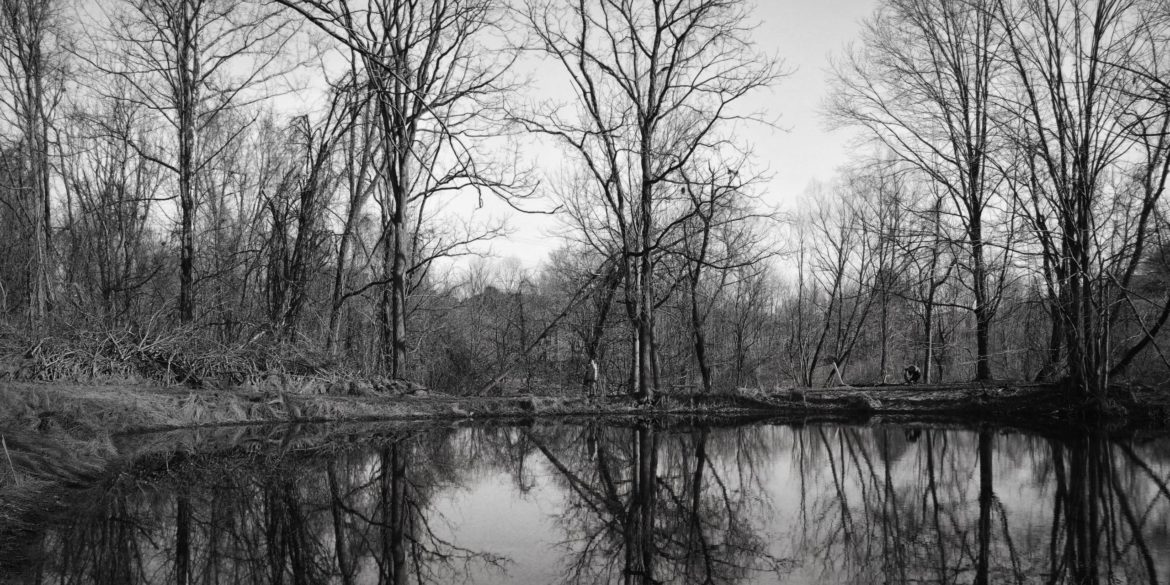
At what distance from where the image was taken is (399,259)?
1678 cm

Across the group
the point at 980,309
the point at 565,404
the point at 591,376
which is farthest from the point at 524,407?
the point at 980,309

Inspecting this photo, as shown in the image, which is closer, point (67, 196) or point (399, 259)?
point (399, 259)

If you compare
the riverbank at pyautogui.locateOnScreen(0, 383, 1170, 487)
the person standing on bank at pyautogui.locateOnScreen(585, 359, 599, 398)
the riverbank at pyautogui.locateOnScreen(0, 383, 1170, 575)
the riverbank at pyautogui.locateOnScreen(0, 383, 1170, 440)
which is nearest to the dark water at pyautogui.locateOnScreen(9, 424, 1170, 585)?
the riverbank at pyautogui.locateOnScreen(0, 383, 1170, 575)

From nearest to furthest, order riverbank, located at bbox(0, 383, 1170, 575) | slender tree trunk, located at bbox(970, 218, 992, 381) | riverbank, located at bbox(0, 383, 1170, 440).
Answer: riverbank, located at bbox(0, 383, 1170, 575)
riverbank, located at bbox(0, 383, 1170, 440)
slender tree trunk, located at bbox(970, 218, 992, 381)

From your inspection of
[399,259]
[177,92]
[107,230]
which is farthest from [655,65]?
[107,230]

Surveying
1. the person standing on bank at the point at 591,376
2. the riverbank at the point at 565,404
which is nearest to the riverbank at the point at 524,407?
the riverbank at the point at 565,404

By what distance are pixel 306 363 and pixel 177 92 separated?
23.7 feet

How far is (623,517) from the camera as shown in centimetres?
670

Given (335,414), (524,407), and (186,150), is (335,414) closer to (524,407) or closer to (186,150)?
(524,407)

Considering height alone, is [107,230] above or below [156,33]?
below

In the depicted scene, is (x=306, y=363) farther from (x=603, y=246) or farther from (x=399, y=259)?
(x=603, y=246)

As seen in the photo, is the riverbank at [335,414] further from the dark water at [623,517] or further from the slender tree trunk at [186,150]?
the slender tree trunk at [186,150]

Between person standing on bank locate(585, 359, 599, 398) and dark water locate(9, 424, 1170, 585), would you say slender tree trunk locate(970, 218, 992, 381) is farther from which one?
person standing on bank locate(585, 359, 599, 398)

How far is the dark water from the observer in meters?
4.98
